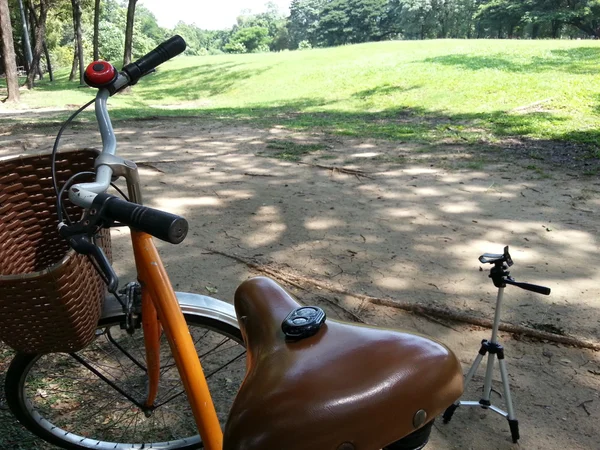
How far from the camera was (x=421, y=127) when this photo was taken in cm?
960

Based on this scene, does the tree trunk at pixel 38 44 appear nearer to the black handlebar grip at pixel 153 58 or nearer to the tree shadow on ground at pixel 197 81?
the tree shadow on ground at pixel 197 81

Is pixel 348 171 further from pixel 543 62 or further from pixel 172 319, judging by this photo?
pixel 543 62

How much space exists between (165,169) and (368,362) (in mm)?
5509

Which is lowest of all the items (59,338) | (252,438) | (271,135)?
(271,135)

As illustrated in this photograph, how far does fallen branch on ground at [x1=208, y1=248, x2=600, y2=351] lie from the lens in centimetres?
272

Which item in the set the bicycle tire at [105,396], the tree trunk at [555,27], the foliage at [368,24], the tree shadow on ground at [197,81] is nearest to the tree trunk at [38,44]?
the foliage at [368,24]

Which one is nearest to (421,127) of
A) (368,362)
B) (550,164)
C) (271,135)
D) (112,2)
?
(271,135)

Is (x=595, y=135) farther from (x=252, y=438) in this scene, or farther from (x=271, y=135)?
(x=252, y=438)

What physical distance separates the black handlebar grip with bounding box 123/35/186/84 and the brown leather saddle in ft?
3.08

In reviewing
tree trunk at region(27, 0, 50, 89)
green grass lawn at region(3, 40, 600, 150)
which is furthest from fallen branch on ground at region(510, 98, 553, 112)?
tree trunk at region(27, 0, 50, 89)

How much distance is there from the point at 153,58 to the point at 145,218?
0.78m

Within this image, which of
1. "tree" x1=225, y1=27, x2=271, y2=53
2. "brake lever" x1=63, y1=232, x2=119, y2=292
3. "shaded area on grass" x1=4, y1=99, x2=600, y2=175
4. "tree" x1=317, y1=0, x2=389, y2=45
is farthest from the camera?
"tree" x1=225, y1=27, x2=271, y2=53

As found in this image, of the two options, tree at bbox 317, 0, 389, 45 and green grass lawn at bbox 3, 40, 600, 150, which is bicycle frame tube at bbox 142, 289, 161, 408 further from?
tree at bbox 317, 0, 389, 45

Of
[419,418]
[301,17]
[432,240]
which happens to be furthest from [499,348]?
[301,17]
